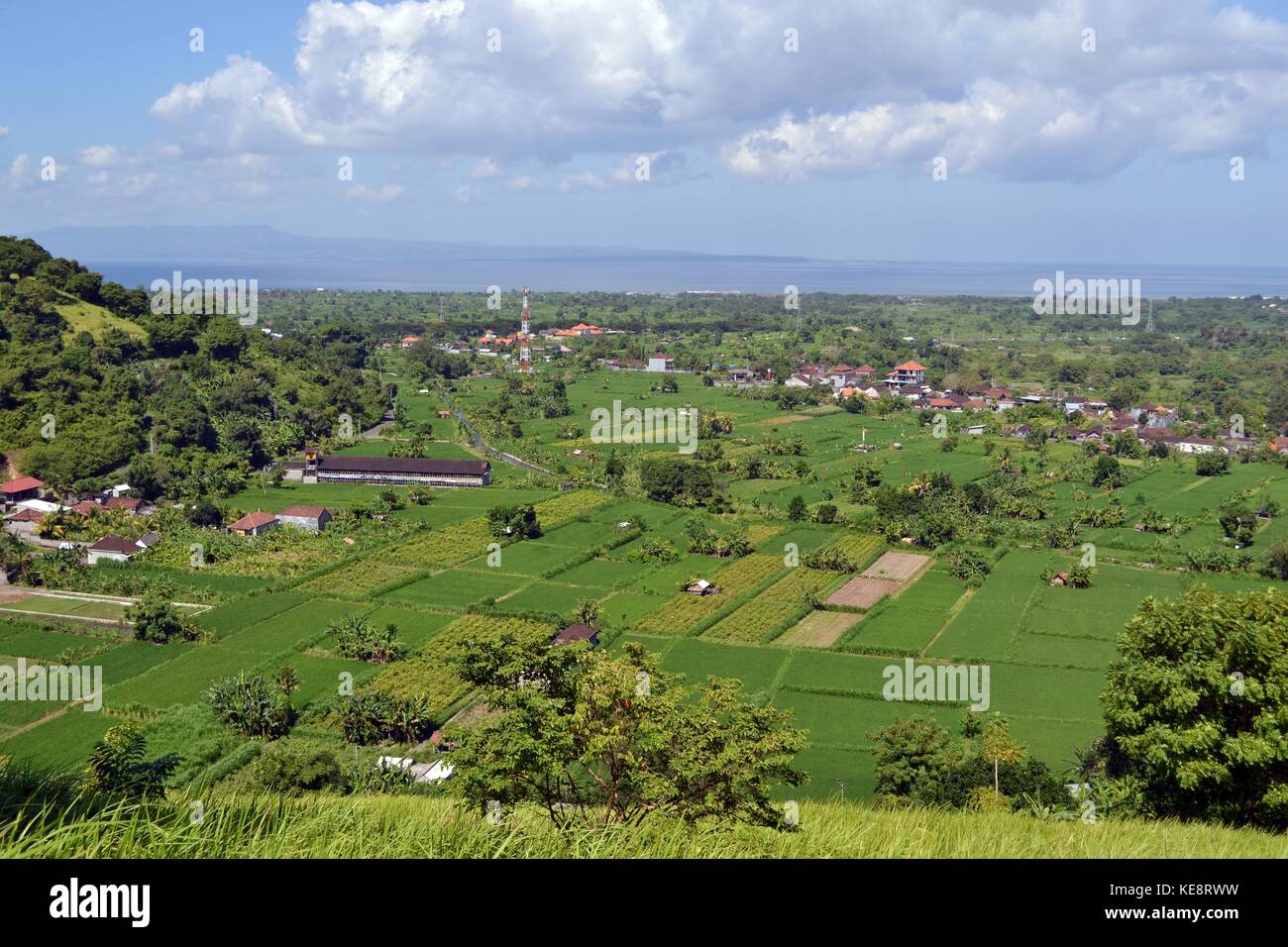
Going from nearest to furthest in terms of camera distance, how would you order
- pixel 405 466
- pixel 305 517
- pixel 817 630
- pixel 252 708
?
pixel 252 708 < pixel 817 630 < pixel 305 517 < pixel 405 466

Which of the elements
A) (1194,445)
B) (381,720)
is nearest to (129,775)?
(381,720)

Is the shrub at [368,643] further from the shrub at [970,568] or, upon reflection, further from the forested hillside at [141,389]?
the forested hillside at [141,389]

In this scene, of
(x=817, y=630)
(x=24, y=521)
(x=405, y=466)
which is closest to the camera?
(x=817, y=630)

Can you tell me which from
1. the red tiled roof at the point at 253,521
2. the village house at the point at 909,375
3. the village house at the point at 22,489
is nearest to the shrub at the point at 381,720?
the red tiled roof at the point at 253,521

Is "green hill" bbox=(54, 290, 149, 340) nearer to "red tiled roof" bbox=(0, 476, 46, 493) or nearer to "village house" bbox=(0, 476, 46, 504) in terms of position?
"red tiled roof" bbox=(0, 476, 46, 493)

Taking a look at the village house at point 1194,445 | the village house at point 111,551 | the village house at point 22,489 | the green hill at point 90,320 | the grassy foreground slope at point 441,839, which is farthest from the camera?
the green hill at point 90,320

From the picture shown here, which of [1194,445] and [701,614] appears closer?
[701,614]

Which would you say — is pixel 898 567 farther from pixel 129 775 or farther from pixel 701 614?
pixel 129 775

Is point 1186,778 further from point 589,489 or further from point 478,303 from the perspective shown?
point 478,303
